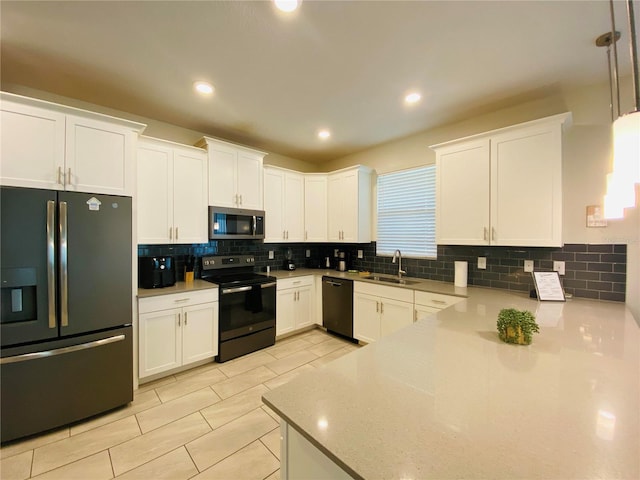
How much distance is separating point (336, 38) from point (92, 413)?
3329 mm

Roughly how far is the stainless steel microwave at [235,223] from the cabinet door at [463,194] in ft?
7.53

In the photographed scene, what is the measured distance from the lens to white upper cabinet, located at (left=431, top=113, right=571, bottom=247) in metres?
2.24

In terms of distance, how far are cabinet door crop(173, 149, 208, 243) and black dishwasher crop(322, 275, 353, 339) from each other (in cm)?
181

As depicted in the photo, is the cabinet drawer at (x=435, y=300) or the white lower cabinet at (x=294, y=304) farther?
the white lower cabinet at (x=294, y=304)

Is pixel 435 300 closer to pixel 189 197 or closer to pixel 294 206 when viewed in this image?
pixel 294 206

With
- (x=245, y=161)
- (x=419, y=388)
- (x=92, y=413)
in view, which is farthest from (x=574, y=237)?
(x=92, y=413)

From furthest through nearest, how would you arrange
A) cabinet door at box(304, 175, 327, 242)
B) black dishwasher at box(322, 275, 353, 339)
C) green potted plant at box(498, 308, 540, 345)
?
cabinet door at box(304, 175, 327, 242) < black dishwasher at box(322, 275, 353, 339) < green potted plant at box(498, 308, 540, 345)

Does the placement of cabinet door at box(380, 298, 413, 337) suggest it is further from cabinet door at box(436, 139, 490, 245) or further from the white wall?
the white wall

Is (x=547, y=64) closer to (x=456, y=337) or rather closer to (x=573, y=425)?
(x=456, y=337)

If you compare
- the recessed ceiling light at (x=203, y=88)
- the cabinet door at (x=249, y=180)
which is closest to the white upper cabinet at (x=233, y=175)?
the cabinet door at (x=249, y=180)

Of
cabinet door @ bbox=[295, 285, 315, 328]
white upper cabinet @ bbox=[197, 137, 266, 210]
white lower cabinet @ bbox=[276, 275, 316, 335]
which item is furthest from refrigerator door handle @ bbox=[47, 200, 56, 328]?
cabinet door @ bbox=[295, 285, 315, 328]

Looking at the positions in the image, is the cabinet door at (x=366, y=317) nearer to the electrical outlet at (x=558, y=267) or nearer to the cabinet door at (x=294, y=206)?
the cabinet door at (x=294, y=206)

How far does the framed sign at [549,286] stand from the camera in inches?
87.0

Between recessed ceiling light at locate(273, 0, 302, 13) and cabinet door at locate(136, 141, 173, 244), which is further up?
recessed ceiling light at locate(273, 0, 302, 13)
